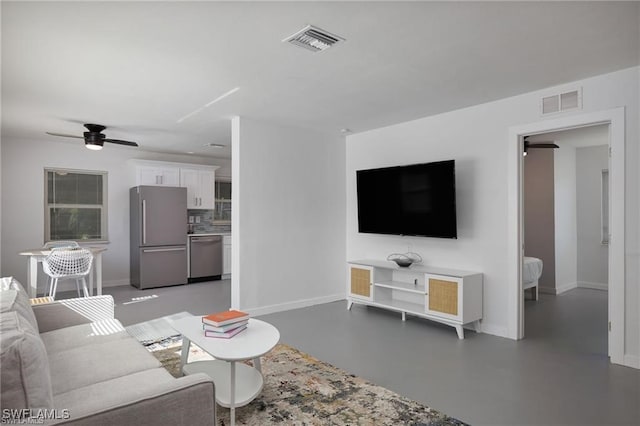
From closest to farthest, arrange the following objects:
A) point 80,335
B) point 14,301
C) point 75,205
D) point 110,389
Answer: point 110,389 → point 14,301 → point 80,335 → point 75,205

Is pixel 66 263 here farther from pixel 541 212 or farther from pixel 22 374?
pixel 541 212

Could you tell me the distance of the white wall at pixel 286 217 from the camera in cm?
470

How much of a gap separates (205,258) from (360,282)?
3634 mm

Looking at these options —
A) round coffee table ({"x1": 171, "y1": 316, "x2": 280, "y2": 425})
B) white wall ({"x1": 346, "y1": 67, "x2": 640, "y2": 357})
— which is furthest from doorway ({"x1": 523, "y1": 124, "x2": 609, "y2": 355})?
round coffee table ({"x1": 171, "y1": 316, "x2": 280, "y2": 425})

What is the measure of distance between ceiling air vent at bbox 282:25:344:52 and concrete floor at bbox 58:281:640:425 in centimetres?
248

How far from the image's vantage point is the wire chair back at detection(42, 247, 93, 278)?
4879 millimetres

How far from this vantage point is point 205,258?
24.0ft

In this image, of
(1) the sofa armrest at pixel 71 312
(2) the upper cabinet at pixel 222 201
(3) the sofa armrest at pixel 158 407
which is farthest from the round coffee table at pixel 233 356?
(2) the upper cabinet at pixel 222 201

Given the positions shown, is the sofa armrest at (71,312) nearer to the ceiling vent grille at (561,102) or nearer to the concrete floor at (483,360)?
the concrete floor at (483,360)

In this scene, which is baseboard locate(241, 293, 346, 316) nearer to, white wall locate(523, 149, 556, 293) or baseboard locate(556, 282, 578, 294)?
white wall locate(523, 149, 556, 293)

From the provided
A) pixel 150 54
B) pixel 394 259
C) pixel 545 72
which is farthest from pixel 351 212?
pixel 150 54

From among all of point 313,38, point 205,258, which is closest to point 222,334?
point 313,38

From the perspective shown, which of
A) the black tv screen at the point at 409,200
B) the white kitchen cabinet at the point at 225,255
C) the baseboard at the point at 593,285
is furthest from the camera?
the white kitchen cabinet at the point at 225,255

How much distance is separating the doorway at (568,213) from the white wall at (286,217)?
3.02 metres
